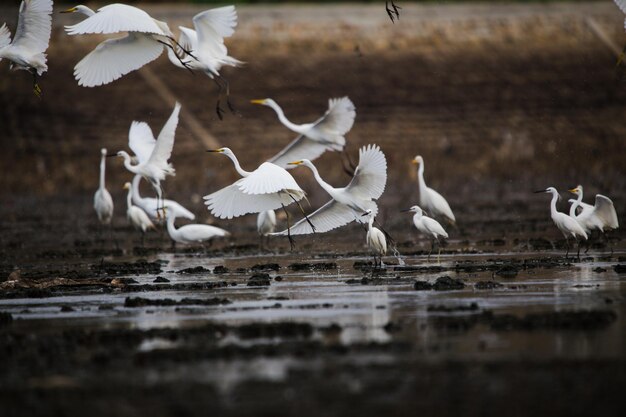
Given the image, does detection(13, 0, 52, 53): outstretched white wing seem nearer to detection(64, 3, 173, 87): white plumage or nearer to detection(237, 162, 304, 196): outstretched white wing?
detection(64, 3, 173, 87): white plumage

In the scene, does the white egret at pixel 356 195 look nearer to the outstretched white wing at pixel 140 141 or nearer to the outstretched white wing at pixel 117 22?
the outstretched white wing at pixel 117 22

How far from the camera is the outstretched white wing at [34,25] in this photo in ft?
54.7

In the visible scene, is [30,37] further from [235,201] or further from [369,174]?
[369,174]

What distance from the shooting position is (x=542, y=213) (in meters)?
27.4

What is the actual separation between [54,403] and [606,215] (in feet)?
36.5

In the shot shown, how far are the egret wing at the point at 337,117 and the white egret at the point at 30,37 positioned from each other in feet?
16.4

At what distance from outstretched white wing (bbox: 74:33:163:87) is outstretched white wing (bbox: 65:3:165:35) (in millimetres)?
1199

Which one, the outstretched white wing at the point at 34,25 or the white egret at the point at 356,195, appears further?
the outstretched white wing at the point at 34,25

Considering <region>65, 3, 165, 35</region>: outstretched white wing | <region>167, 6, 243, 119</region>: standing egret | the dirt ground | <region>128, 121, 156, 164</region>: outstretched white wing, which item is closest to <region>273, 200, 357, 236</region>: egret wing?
the dirt ground

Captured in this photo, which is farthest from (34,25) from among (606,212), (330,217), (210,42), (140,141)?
→ (606,212)

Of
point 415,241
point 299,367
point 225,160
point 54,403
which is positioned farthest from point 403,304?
point 225,160

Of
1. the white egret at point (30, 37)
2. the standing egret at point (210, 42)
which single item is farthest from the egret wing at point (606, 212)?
the white egret at point (30, 37)

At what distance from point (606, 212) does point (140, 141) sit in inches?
352

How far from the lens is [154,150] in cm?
2012
